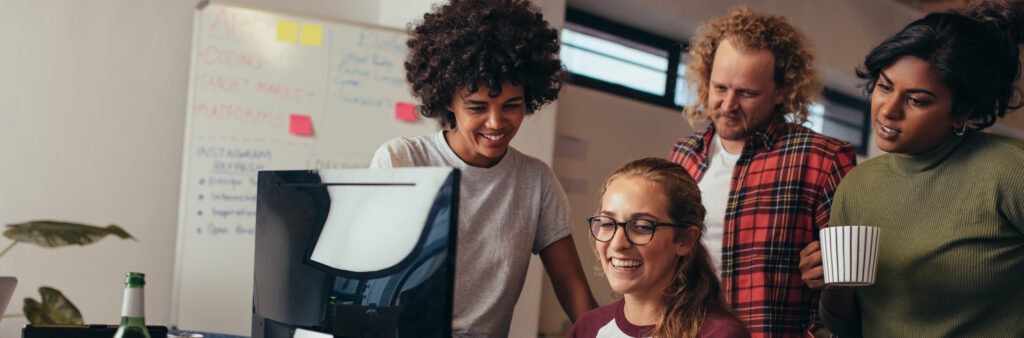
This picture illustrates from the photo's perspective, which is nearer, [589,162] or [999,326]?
[999,326]

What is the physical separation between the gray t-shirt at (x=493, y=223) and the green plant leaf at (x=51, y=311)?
551mm

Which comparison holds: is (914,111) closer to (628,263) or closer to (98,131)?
(628,263)

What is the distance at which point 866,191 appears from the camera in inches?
69.4

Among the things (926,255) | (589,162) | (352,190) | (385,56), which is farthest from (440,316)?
(589,162)

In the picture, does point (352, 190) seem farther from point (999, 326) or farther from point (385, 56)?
point (385, 56)

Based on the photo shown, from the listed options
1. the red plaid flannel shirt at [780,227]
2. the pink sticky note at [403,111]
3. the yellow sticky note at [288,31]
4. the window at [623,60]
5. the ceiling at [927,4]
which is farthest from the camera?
the ceiling at [927,4]

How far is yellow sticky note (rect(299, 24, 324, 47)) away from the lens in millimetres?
3209

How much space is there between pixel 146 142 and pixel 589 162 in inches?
76.1

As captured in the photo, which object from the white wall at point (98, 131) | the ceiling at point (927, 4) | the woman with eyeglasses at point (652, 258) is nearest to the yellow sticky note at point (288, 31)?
the white wall at point (98, 131)

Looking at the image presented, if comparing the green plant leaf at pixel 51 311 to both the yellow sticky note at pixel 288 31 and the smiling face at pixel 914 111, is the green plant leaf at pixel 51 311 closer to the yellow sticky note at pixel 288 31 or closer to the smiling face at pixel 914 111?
the smiling face at pixel 914 111

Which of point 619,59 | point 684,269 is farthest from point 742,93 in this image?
point 619,59

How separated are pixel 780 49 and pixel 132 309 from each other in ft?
5.43

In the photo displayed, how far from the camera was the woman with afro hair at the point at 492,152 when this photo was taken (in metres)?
1.60

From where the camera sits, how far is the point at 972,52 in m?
1.58
